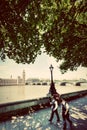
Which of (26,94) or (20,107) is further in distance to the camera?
(26,94)

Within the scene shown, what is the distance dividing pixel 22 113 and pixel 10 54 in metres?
4.25

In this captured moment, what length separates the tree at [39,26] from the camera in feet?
48.0

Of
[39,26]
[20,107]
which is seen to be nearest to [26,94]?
[20,107]

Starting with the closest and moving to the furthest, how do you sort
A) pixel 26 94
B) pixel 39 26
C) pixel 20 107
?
pixel 39 26
pixel 20 107
pixel 26 94

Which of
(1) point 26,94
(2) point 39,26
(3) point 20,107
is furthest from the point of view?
(1) point 26,94

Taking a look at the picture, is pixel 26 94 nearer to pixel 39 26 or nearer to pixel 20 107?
pixel 20 107

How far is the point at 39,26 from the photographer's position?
19250mm

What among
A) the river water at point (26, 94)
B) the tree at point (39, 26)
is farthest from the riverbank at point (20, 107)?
the river water at point (26, 94)

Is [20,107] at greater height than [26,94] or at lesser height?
greater

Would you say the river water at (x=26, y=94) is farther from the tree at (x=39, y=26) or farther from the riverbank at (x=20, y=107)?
the tree at (x=39, y=26)

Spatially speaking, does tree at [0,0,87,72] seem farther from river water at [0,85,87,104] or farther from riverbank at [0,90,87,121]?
river water at [0,85,87,104]

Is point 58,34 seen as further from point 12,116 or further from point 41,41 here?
point 12,116

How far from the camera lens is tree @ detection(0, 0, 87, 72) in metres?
14.6

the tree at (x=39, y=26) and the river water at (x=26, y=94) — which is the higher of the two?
the tree at (x=39, y=26)
